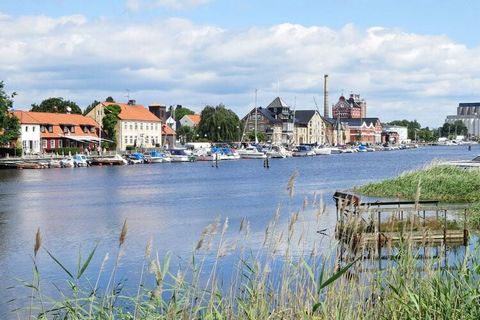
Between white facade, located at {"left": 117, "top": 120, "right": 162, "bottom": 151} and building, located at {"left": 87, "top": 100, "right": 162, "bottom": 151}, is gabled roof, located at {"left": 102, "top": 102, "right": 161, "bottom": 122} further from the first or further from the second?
white facade, located at {"left": 117, "top": 120, "right": 162, "bottom": 151}

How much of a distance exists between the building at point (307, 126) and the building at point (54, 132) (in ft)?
263

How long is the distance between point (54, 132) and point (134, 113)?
24.7m

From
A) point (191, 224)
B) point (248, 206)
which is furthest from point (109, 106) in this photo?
point (191, 224)

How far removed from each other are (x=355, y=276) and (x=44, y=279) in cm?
1257

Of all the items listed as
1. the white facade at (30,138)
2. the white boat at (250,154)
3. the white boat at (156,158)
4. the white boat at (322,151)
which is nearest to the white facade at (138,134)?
the white boat at (156,158)

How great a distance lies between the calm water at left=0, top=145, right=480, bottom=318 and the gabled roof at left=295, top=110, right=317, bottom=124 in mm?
114959

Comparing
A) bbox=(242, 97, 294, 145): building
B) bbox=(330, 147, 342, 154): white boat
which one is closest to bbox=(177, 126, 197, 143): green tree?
bbox=(242, 97, 294, 145): building

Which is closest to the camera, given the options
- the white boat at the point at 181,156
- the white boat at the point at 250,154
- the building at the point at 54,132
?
the building at the point at 54,132

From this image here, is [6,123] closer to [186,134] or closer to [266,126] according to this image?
[186,134]

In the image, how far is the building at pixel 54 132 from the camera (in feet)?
340

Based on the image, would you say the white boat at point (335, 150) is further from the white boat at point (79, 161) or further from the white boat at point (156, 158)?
the white boat at point (79, 161)

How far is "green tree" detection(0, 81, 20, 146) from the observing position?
293 ft

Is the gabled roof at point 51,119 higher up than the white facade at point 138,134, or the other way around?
the gabled roof at point 51,119

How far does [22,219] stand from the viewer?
128ft
